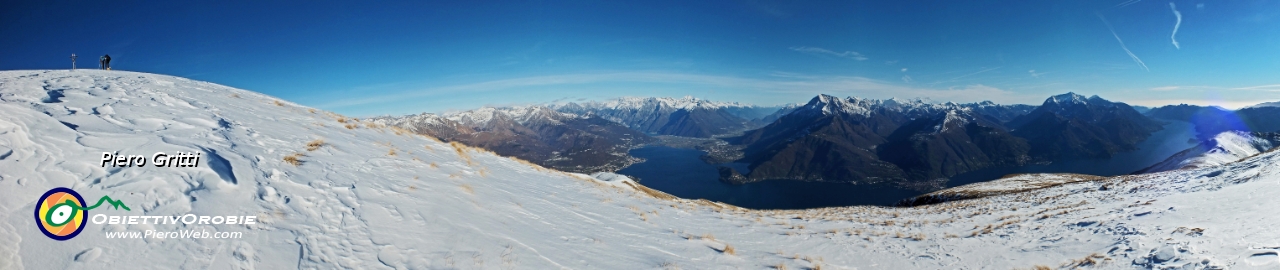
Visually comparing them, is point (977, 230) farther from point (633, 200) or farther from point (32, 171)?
point (32, 171)

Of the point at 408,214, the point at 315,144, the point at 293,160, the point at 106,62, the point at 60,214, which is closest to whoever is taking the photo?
the point at 60,214

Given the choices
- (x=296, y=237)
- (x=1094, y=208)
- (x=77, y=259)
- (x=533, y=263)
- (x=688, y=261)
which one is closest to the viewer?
(x=77, y=259)

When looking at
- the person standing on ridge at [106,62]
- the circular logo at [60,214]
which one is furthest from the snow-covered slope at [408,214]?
the person standing on ridge at [106,62]

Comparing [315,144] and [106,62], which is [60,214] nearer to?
[315,144]

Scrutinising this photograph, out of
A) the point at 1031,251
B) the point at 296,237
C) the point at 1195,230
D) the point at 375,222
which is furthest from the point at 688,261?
the point at 1195,230

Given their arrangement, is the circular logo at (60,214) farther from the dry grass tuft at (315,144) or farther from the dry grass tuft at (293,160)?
the dry grass tuft at (315,144)

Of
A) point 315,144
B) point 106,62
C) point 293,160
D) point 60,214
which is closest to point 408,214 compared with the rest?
point 293,160
